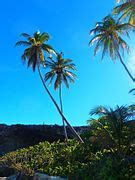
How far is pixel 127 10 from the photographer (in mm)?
33688

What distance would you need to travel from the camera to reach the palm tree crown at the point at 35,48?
47.1 metres

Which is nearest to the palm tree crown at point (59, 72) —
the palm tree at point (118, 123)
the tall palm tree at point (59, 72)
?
the tall palm tree at point (59, 72)

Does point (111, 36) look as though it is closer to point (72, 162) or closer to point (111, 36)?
point (111, 36)

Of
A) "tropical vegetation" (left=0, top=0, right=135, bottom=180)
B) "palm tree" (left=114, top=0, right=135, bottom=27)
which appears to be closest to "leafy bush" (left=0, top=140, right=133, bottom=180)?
"tropical vegetation" (left=0, top=0, right=135, bottom=180)

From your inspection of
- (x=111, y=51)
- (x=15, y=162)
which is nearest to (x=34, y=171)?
(x=15, y=162)

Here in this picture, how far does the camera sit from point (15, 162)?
34.3m

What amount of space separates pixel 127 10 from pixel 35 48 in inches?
618

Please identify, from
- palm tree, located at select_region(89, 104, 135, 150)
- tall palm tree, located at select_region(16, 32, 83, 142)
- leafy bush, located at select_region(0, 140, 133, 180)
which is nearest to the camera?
leafy bush, located at select_region(0, 140, 133, 180)

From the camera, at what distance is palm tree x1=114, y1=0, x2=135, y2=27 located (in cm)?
3151

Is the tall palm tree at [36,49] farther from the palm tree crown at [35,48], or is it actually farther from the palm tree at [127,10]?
the palm tree at [127,10]

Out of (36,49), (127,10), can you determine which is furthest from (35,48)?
(127,10)

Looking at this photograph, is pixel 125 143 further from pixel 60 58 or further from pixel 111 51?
pixel 60 58

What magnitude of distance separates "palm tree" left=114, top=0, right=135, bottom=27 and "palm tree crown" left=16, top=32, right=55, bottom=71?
14.0m

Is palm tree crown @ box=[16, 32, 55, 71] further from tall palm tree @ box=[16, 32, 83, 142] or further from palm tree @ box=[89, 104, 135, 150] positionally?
palm tree @ box=[89, 104, 135, 150]
